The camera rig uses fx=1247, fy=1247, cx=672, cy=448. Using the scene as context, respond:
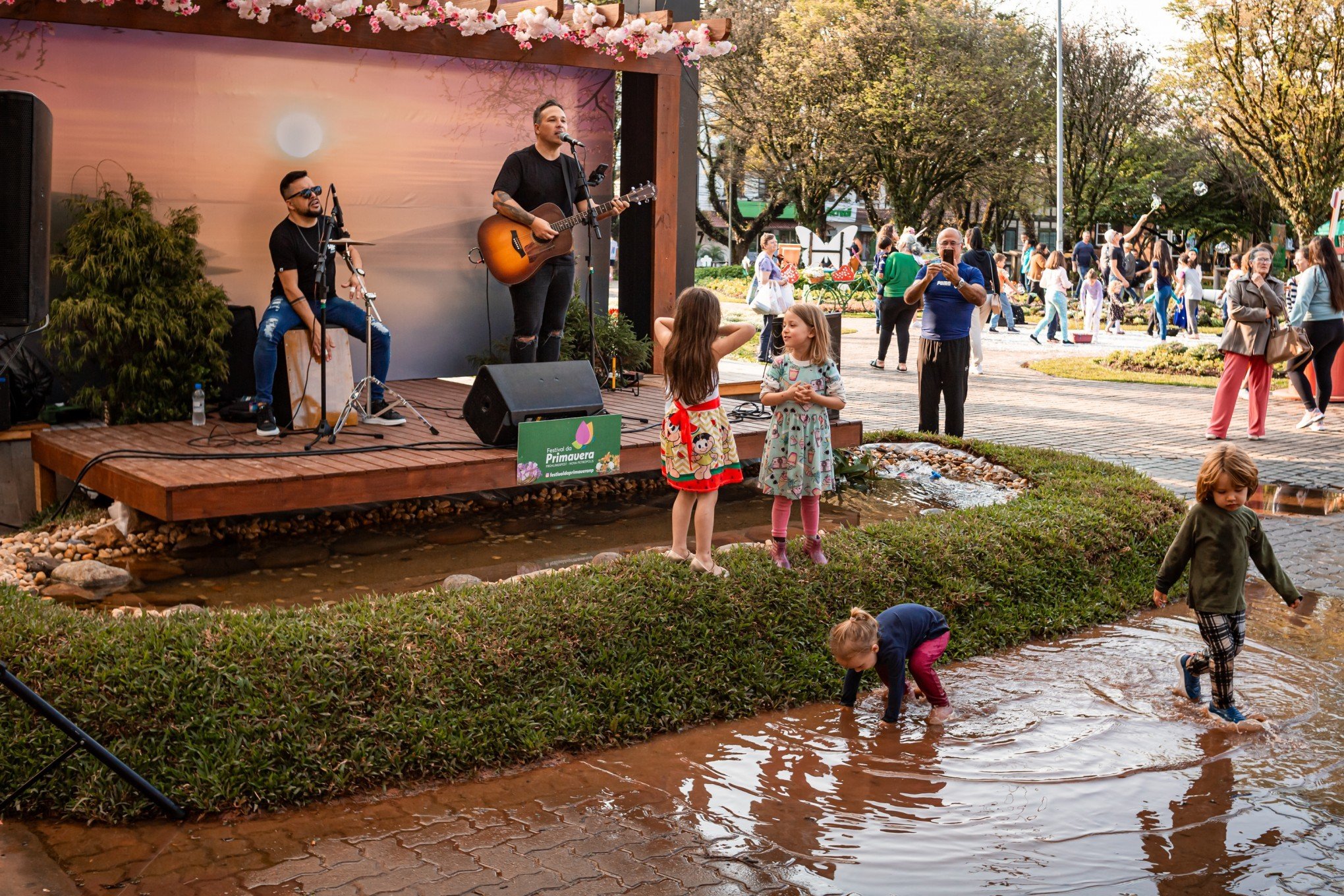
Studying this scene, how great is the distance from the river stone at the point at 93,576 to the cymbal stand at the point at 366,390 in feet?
5.87

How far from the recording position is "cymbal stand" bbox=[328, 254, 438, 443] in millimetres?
8453

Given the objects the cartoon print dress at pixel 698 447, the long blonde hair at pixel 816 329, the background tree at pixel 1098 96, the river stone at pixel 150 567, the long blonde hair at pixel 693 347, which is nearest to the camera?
the long blonde hair at pixel 693 347

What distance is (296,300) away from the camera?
27.7 feet

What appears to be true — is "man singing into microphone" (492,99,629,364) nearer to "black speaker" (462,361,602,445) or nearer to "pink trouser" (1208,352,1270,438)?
"black speaker" (462,361,602,445)

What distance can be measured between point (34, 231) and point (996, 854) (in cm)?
405

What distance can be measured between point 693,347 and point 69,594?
137 inches

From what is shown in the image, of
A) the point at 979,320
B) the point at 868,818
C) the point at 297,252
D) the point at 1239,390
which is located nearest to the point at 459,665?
the point at 868,818

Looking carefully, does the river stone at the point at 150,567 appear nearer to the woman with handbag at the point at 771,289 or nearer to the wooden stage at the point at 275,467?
the wooden stage at the point at 275,467

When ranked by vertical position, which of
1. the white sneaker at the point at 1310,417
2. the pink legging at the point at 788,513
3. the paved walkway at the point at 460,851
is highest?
the white sneaker at the point at 1310,417

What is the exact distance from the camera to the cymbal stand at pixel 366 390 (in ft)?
27.7

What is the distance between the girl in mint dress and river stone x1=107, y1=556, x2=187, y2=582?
10.9 feet

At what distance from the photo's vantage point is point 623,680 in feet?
16.8

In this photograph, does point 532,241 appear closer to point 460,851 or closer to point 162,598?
point 162,598

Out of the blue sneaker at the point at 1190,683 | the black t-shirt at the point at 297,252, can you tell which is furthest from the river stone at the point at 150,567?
the blue sneaker at the point at 1190,683
